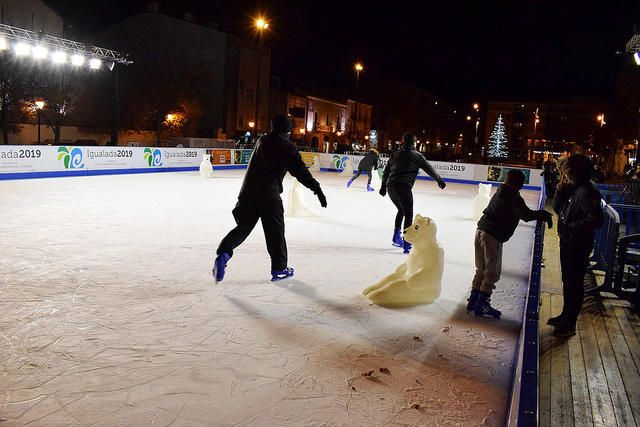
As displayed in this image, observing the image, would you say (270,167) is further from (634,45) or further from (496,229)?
(634,45)

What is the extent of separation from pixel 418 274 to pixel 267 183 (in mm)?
1594

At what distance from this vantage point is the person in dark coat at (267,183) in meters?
5.21

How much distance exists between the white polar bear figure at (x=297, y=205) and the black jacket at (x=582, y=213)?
6.21 meters

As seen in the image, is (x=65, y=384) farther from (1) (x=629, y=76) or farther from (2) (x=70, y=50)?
(1) (x=629, y=76)

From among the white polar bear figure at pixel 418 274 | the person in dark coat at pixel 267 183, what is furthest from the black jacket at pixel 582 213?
the person in dark coat at pixel 267 183

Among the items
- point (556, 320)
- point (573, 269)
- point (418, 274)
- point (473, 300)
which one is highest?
point (573, 269)

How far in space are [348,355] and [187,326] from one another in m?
1.29

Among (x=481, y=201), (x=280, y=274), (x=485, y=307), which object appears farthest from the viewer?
(x=481, y=201)

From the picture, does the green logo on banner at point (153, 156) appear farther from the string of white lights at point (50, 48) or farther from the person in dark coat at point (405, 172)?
the person in dark coat at point (405, 172)

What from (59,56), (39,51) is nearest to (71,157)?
(39,51)

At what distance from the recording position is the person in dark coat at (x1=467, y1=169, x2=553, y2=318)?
463cm

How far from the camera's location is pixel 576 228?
4.58m

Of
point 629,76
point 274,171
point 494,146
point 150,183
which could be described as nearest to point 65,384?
point 274,171

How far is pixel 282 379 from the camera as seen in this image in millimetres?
3426
